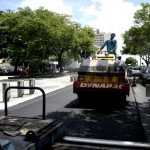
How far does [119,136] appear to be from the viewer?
28.2 feet

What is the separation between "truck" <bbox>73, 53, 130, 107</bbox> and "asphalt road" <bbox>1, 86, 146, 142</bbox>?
725 mm

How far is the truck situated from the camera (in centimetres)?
1372

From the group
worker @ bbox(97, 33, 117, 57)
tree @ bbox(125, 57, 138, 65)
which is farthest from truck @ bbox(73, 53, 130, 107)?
tree @ bbox(125, 57, 138, 65)

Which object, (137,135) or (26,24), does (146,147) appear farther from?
(26,24)

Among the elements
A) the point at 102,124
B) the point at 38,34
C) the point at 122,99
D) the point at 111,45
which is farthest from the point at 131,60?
the point at 102,124

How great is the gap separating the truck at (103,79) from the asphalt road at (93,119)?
72cm

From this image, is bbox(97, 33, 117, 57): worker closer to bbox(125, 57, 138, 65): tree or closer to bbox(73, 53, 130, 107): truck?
bbox(73, 53, 130, 107): truck

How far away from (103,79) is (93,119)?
122 inches

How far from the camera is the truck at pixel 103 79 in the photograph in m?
13.7

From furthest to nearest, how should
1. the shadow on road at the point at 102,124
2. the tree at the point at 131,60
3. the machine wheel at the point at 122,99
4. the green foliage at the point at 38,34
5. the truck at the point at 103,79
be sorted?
the tree at the point at 131,60 → the green foliage at the point at 38,34 → the machine wheel at the point at 122,99 → the truck at the point at 103,79 → the shadow on road at the point at 102,124

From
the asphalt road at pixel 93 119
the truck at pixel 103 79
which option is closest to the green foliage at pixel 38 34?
the asphalt road at pixel 93 119

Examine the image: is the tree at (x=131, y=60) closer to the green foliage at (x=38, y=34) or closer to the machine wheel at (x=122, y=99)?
the green foliage at (x=38, y=34)

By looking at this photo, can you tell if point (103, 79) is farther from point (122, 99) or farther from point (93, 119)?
point (93, 119)

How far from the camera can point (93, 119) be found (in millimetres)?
11102
